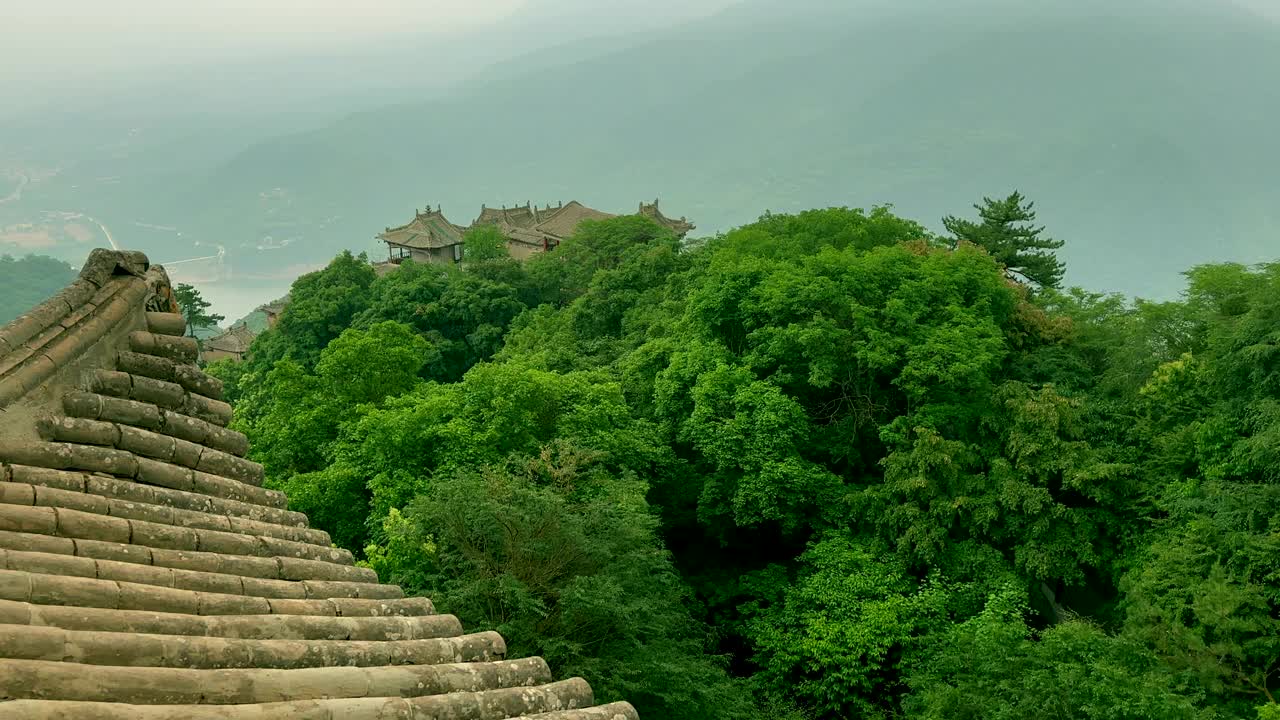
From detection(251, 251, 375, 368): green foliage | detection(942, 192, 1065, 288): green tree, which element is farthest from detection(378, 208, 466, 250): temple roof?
detection(942, 192, 1065, 288): green tree

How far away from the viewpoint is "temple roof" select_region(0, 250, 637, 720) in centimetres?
409

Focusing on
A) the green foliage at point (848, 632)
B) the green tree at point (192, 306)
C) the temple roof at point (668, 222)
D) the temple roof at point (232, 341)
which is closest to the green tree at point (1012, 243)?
the green foliage at point (848, 632)

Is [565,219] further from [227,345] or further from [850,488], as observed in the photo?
[850,488]

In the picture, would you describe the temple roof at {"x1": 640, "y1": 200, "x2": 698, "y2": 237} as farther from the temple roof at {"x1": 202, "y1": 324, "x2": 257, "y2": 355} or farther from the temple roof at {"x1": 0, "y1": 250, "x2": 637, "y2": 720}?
the temple roof at {"x1": 0, "y1": 250, "x2": 637, "y2": 720}

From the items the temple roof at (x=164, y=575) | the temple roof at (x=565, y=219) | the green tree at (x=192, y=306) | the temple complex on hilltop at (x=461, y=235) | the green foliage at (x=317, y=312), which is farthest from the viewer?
the temple roof at (x=565, y=219)

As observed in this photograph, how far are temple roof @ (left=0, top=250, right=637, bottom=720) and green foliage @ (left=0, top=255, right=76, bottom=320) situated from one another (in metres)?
76.3

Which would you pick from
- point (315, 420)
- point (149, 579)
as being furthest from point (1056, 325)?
point (149, 579)

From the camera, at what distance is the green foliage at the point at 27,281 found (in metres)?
76.5

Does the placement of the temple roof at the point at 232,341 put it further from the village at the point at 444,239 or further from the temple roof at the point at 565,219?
the temple roof at the point at 565,219

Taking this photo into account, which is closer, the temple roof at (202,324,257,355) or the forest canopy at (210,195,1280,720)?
the forest canopy at (210,195,1280,720)

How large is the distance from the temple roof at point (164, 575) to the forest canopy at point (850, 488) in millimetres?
7286

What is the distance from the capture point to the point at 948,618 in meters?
16.7

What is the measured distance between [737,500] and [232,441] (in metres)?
12.6

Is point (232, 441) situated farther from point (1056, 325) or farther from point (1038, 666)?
point (1056, 325)
